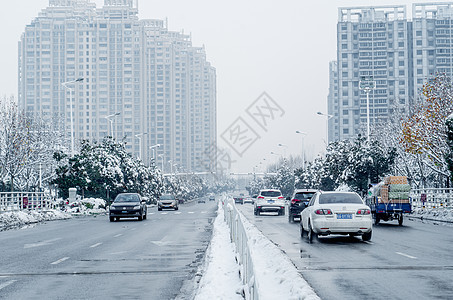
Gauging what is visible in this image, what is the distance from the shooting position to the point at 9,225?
3356 centimetres

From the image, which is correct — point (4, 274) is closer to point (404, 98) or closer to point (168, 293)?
point (168, 293)

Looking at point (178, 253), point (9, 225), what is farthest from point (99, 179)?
point (178, 253)

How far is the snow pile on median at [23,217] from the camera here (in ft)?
112

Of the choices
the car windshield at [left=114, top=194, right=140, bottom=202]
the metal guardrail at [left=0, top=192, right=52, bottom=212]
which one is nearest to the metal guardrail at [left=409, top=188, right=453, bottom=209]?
the car windshield at [left=114, top=194, right=140, bottom=202]

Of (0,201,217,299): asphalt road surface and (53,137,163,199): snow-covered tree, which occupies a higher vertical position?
(53,137,163,199): snow-covered tree

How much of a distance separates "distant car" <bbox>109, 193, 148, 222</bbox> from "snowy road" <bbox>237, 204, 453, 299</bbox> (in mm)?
17356

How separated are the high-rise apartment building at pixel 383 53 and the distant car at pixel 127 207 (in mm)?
141075

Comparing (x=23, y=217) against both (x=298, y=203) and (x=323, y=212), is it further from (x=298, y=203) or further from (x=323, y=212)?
(x=323, y=212)

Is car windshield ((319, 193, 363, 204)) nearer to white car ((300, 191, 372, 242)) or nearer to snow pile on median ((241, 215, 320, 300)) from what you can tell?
white car ((300, 191, 372, 242))

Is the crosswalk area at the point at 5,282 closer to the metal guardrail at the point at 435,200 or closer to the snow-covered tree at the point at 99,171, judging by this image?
the metal guardrail at the point at 435,200

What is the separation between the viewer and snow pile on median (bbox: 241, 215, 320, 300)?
6883 millimetres

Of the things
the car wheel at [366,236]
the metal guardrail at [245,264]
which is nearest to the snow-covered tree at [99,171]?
the car wheel at [366,236]

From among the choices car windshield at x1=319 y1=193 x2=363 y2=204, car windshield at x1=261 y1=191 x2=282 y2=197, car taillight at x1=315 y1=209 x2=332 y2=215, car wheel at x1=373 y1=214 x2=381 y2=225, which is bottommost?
car wheel at x1=373 y1=214 x2=381 y2=225

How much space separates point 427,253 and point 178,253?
20.0 feet
